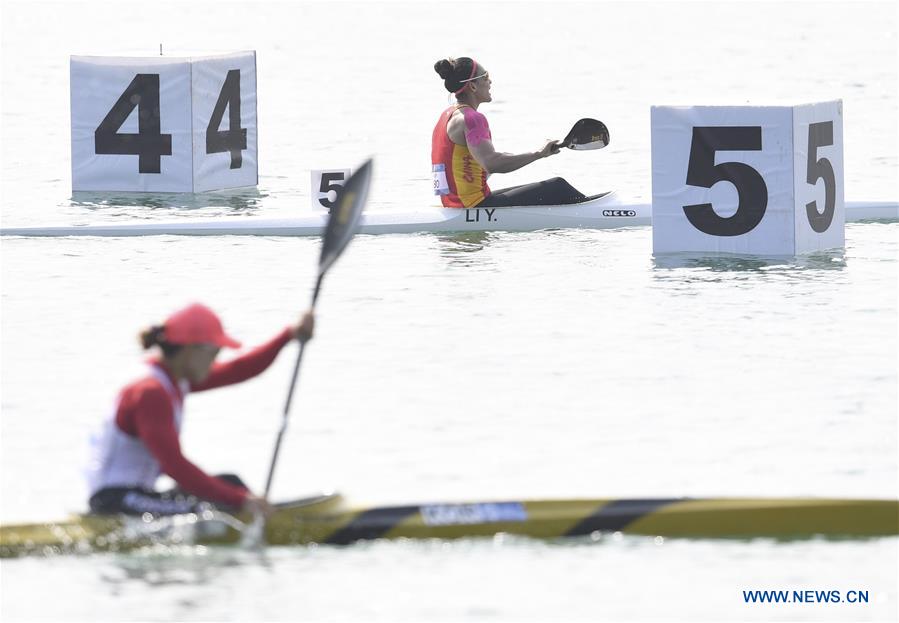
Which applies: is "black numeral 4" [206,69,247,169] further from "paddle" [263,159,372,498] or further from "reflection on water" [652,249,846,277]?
"paddle" [263,159,372,498]

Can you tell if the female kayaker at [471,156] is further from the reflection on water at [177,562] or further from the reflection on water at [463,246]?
the reflection on water at [177,562]

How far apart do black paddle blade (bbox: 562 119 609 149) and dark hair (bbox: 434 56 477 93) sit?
0.89m

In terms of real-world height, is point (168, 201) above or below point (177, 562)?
above

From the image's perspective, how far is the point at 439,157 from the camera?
15.0 metres

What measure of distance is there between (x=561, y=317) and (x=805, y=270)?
2074 millimetres

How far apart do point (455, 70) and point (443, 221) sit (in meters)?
1.38

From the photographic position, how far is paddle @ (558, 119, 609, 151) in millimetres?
14289

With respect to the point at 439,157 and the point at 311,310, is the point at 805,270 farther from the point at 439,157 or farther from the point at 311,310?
the point at 311,310

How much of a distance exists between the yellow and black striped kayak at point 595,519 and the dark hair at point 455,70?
7.16 m

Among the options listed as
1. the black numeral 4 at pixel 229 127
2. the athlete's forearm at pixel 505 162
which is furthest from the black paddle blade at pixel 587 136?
the black numeral 4 at pixel 229 127

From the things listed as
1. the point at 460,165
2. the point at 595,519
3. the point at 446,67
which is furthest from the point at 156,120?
the point at 595,519

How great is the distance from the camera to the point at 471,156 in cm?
1488

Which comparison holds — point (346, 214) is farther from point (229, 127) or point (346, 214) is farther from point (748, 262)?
point (229, 127)

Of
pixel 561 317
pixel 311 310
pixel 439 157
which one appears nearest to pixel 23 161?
pixel 439 157
